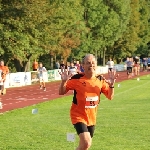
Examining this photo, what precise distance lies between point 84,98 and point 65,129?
19.4 feet

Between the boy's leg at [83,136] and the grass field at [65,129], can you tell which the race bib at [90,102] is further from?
the grass field at [65,129]

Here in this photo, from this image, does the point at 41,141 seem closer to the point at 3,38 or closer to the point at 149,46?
the point at 3,38

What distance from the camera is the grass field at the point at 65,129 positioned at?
11.8 meters

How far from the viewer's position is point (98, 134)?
13344 millimetres

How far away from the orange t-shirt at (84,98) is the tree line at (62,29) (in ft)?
103

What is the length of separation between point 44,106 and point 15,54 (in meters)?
19.5

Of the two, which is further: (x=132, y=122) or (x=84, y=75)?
(x=132, y=122)

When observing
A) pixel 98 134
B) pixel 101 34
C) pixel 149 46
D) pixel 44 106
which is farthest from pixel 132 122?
pixel 149 46

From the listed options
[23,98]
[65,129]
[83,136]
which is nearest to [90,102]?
[83,136]

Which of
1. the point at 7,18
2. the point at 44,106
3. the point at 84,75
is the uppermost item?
the point at 7,18

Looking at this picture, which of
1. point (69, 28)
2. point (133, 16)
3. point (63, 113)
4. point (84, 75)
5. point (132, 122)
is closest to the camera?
point (84, 75)

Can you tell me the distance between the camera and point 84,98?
8602mm

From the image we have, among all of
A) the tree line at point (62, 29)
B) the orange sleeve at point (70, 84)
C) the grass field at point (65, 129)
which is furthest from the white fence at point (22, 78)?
the orange sleeve at point (70, 84)

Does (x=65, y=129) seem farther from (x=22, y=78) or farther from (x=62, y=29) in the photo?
(x=62, y=29)
